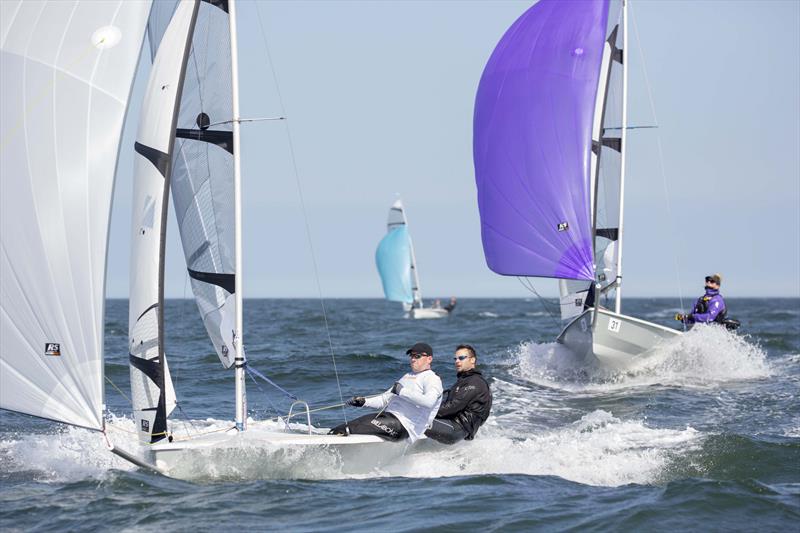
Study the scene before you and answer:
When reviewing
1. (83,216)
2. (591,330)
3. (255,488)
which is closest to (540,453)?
(255,488)

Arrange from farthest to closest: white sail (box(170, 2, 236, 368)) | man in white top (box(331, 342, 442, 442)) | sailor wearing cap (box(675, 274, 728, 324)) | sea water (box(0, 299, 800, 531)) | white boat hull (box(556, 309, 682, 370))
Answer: sailor wearing cap (box(675, 274, 728, 324))
white boat hull (box(556, 309, 682, 370))
white sail (box(170, 2, 236, 368))
man in white top (box(331, 342, 442, 442))
sea water (box(0, 299, 800, 531))

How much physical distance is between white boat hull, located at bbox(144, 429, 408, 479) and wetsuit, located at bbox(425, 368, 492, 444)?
662mm

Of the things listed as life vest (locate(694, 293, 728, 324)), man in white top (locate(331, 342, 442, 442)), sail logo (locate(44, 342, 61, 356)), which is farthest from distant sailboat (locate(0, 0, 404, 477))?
life vest (locate(694, 293, 728, 324))

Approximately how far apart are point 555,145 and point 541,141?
0.94 feet

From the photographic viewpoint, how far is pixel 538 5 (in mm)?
18344

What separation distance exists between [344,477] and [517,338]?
68.7 ft

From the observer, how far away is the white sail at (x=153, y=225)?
8.26 metres

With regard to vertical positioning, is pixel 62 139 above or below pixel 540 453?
above

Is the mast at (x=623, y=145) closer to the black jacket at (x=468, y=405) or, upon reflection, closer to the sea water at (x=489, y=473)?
the sea water at (x=489, y=473)

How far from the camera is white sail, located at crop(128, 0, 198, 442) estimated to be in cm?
826

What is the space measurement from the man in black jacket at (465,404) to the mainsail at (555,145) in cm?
679

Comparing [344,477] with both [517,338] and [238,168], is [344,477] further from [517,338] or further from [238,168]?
[517,338]

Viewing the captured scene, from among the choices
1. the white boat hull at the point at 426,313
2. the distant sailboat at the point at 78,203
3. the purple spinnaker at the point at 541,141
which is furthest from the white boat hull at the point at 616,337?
the white boat hull at the point at 426,313

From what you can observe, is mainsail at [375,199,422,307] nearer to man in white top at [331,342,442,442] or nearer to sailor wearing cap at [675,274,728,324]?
sailor wearing cap at [675,274,728,324]
